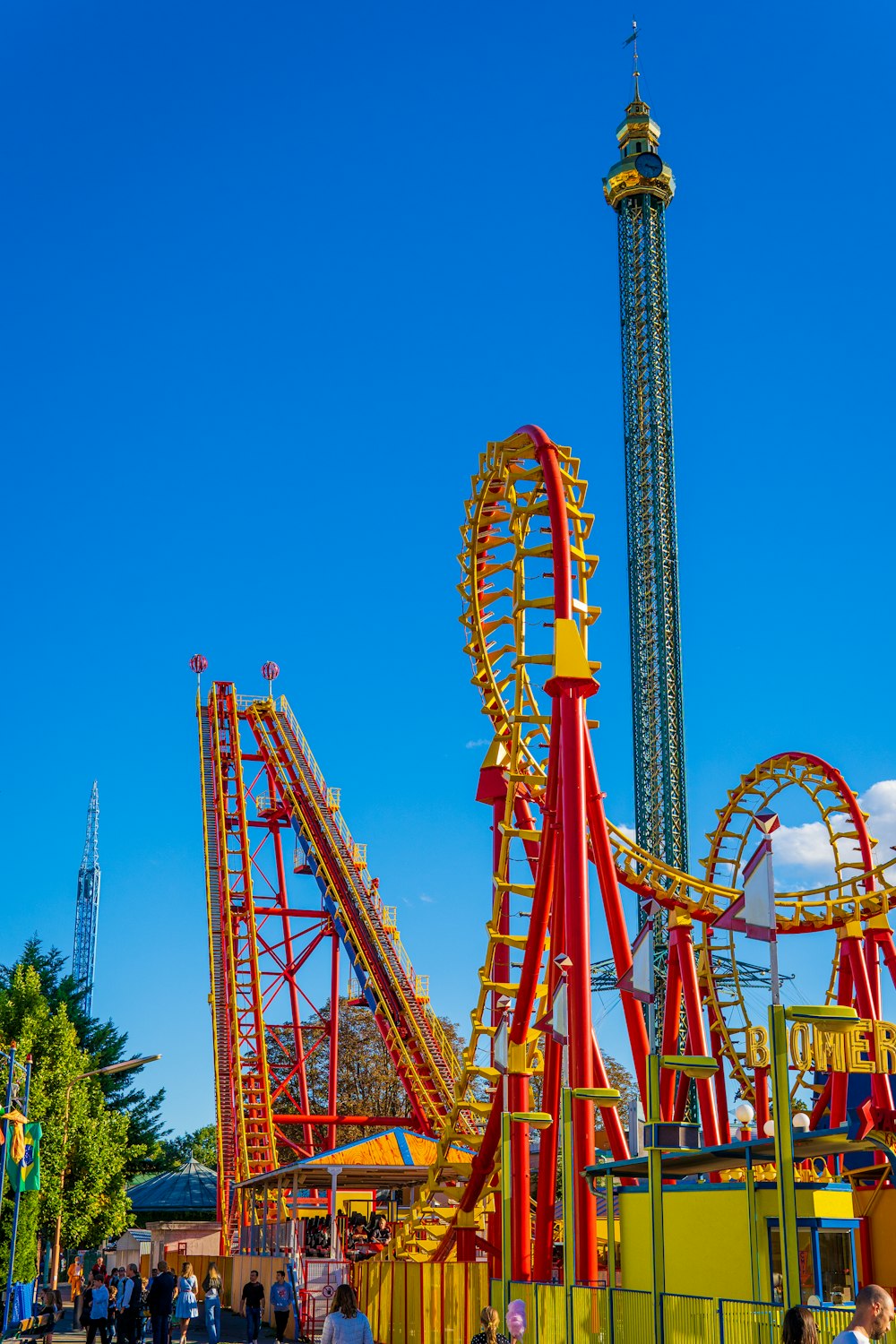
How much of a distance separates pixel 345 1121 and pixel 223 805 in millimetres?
10223

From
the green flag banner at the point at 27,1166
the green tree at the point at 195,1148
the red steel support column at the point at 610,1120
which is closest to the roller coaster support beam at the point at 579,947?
the red steel support column at the point at 610,1120

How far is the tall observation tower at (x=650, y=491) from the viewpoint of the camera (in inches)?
2090

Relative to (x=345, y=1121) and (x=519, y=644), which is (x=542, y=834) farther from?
(x=345, y=1121)

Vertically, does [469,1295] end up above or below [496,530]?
below

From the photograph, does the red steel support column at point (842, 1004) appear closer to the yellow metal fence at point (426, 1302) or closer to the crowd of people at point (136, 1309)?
the yellow metal fence at point (426, 1302)

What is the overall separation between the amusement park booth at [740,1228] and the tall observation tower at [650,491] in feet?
128

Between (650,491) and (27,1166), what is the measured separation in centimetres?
3985

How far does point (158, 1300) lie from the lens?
18.7 meters

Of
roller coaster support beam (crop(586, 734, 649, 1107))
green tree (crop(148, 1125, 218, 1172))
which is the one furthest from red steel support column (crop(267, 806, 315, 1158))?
green tree (crop(148, 1125, 218, 1172))

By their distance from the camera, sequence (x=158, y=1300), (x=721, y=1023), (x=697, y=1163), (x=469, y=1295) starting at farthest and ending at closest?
1. (x=721, y=1023)
2. (x=158, y=1300)
3. (x=469, y=1295)
4. (x=697, y=1163)

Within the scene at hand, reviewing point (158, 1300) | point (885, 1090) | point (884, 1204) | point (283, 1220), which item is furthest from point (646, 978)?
point (283, 1220)

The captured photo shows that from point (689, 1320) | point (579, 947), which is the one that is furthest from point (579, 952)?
point (689, 1320)

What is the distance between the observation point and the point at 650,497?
56.6 metres

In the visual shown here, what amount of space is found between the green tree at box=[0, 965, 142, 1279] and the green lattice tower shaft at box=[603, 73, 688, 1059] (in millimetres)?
19213
